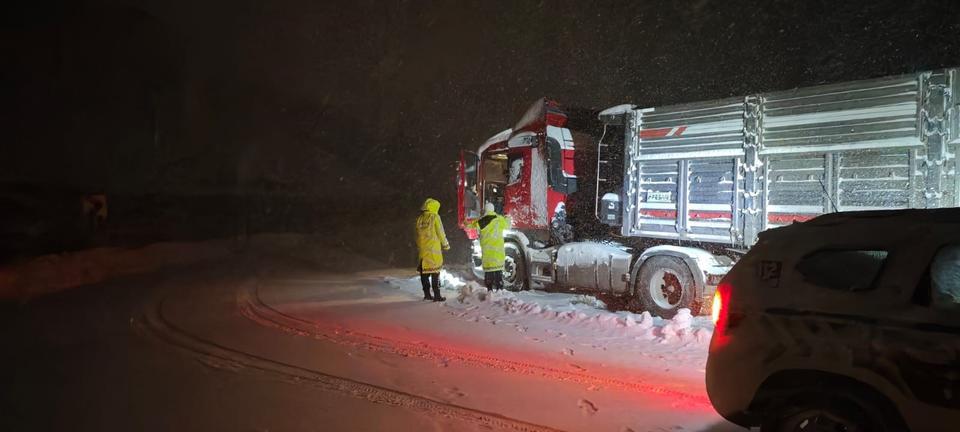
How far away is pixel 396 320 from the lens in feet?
29.8

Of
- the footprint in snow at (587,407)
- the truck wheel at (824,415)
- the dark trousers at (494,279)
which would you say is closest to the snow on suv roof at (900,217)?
the truck wheel at (824,415)

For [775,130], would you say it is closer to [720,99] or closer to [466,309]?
[720,99]

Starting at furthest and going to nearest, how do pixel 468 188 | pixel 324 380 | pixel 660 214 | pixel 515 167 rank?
1. pixel 468 188
2. pixel 515 167
3. pixel 660 214
4. pixel 324 380

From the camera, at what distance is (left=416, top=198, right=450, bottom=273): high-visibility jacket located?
1062 cm

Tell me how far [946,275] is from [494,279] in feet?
28.5

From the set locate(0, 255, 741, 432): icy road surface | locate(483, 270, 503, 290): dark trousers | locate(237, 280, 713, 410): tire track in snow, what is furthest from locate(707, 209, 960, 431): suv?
locate(483, 270, 503, 290): dark trousers

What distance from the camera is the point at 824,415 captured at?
3.28m

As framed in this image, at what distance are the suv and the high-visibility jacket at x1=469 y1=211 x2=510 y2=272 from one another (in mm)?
7432

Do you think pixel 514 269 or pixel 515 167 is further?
pixel 514 269

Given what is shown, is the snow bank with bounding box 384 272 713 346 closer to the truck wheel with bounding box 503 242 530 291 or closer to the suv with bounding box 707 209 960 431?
the truck wheel with bounding box 503 242 530 291

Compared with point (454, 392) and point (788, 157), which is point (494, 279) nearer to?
point (788, 157)

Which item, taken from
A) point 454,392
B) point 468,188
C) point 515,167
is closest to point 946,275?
point 454,392

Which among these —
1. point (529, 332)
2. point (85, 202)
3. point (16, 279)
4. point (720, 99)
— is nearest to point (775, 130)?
point (720, 99)

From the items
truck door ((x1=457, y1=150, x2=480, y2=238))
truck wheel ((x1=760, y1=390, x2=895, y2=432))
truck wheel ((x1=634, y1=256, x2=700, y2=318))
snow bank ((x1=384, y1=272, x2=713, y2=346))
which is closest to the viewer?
truck wheel ((x1=760, y1=390, x2=895, y2=432))
